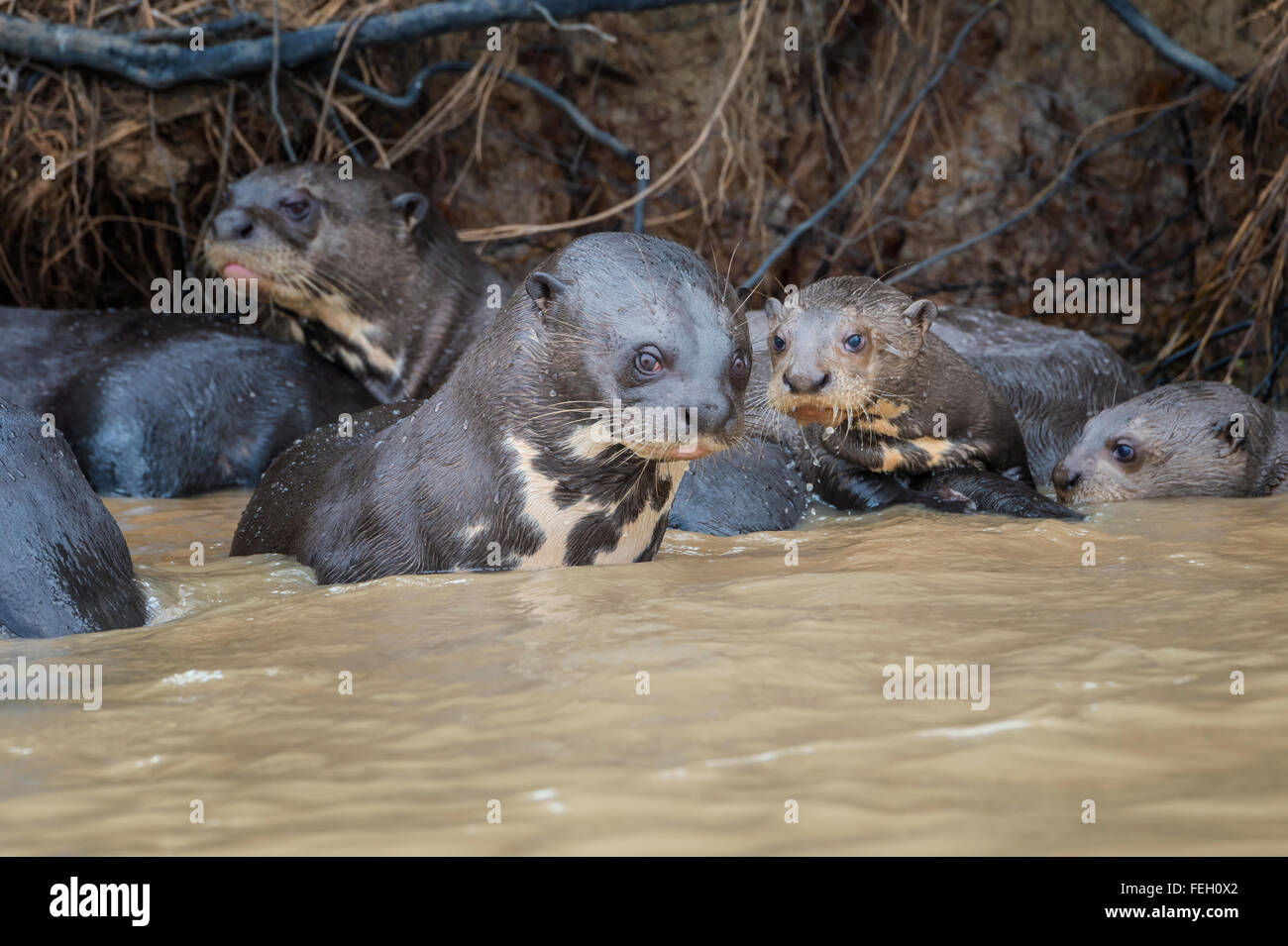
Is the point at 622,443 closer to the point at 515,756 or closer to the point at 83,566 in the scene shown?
the point at 83,566

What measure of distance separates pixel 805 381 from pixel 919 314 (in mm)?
525

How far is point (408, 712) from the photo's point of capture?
2.32m

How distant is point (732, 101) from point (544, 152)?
100 centimetres

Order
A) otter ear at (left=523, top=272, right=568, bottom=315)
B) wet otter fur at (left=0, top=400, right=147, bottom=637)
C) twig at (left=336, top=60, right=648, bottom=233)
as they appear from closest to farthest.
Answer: wet otter fur at (left=0, top=400, right=147, bottom=637) → otter ear at (left=523, top=272, right=568, bottom=315) → twig at (left=336, top=60, right=648, bottom=233)

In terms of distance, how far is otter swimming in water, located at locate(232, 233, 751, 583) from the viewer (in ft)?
11.0

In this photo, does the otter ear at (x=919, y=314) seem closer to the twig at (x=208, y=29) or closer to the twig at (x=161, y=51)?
the twig at (x=161, y=51)

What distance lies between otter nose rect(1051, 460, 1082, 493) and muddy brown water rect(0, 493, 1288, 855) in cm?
154

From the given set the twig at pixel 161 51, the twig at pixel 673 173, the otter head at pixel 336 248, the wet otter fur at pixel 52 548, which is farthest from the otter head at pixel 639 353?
the twig at pixel 161 51

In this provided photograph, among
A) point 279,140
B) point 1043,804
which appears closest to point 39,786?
point 1043,804

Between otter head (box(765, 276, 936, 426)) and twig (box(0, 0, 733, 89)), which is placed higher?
twig (box(0, 0, 733, 89))

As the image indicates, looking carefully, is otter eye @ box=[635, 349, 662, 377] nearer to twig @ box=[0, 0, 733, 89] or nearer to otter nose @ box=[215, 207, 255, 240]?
otter nose @ box=[215, 207, 255, 240]

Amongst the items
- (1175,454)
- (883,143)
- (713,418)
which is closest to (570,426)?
(713,418)

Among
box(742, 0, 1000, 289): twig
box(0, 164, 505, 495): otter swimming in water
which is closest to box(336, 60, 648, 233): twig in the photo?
box(742, 0, 1000, 289): twig

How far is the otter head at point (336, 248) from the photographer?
Result: 5.81 m
